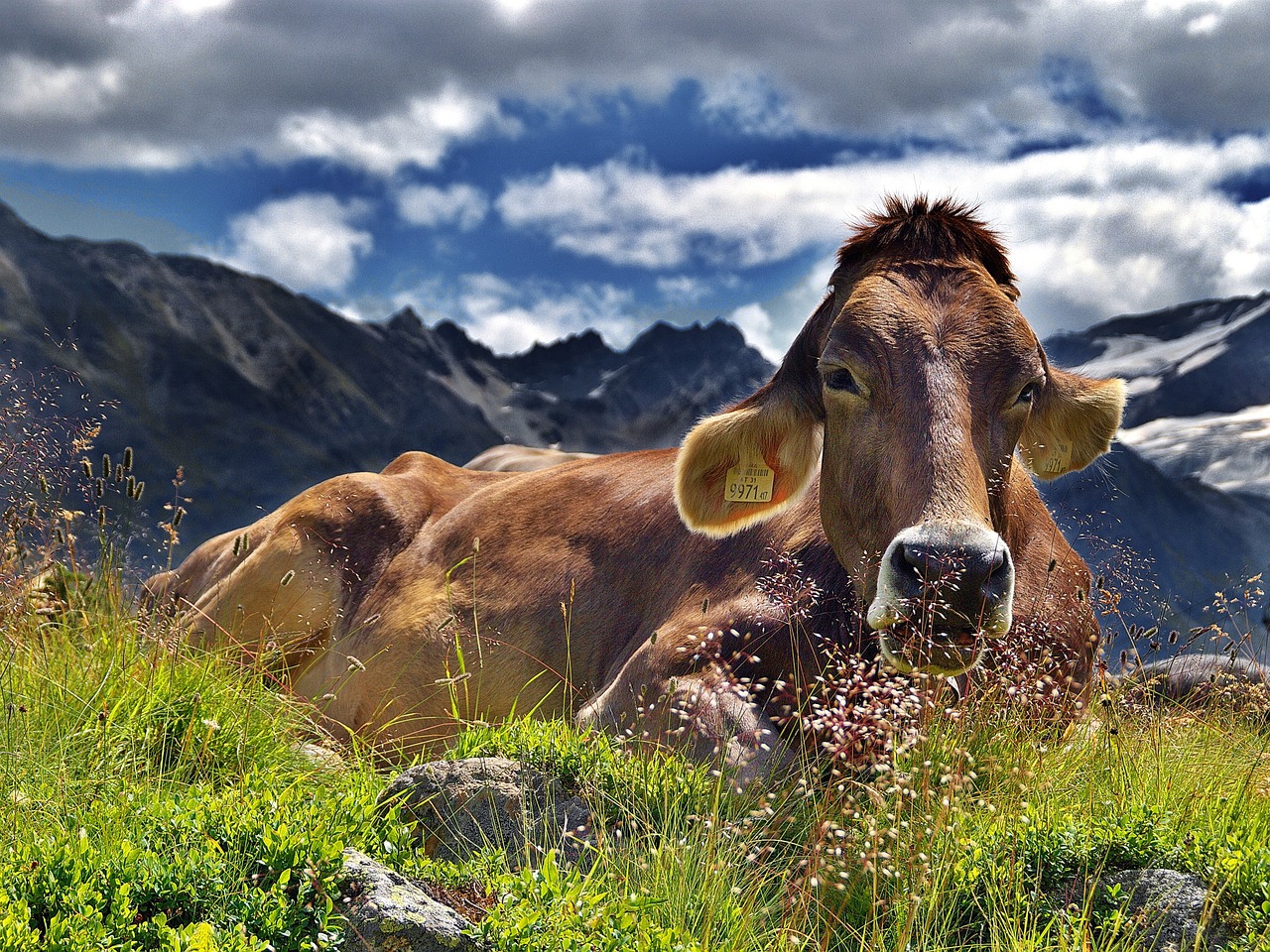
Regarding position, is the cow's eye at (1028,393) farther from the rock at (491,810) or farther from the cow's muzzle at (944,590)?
the rock at (491,810)

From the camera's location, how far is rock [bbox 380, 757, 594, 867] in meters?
3.75

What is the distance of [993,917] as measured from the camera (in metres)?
3.44

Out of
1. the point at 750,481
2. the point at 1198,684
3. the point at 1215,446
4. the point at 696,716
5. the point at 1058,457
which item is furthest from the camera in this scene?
the point at 1215,446

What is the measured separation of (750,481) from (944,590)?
6.16 ft

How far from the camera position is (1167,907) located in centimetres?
343

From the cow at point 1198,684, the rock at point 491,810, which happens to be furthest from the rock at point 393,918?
the cow at point 1198,684

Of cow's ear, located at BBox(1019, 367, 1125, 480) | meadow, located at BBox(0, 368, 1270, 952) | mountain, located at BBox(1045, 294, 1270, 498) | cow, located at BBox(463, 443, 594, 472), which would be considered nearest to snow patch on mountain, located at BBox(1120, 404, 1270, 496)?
mountain, located at BBox(1045, 294, 1270, 498)

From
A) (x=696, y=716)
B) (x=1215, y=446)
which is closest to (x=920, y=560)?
(x=696, y=716)

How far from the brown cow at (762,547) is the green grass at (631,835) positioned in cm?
35

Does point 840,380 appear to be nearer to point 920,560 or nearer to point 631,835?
point 920,560

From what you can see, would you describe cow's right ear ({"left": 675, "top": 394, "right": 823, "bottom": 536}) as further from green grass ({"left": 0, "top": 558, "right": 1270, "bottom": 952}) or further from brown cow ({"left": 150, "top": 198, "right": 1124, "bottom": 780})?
green grass ({"left": 0, "top": 558, "right": 1270, "bottom": 952})

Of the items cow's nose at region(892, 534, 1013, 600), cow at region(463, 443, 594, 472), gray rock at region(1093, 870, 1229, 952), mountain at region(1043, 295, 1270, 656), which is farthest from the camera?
mountain at region(1043, 295, 1270, 656)

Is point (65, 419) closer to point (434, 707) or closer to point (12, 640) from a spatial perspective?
point (12, 640)

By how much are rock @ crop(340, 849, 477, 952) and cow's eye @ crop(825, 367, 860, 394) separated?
2.65 m
